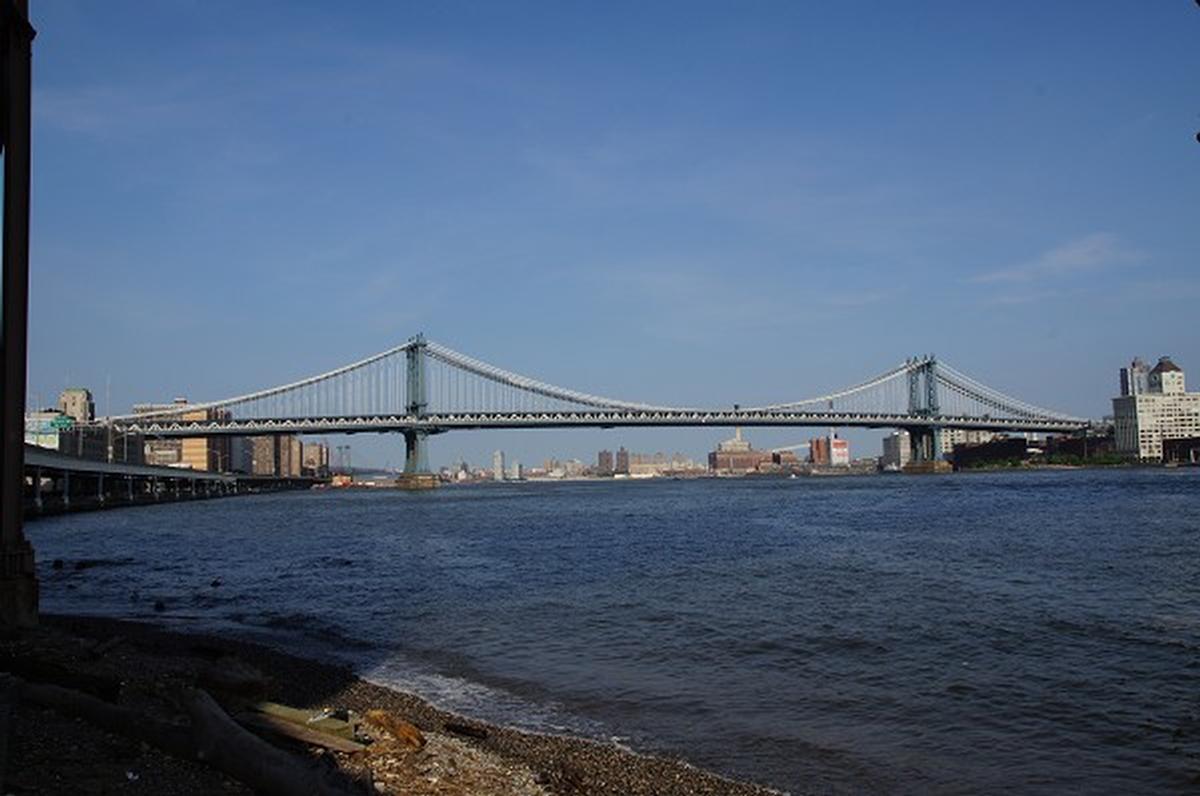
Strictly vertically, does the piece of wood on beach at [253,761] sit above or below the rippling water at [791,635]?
above

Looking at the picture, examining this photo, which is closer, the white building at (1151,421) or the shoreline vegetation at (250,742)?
the shoreline vegetation at (250,742)

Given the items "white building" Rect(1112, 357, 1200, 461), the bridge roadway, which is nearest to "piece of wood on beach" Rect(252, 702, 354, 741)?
the bridge roadway

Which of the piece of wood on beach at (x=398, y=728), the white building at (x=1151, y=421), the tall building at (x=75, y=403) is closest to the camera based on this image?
the piece of wood on beach at (x=398, y=728)

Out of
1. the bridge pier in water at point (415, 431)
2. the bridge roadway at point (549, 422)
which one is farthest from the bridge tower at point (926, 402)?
the bridge pier in water at point (415, 431)

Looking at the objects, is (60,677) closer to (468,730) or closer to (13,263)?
(468,730)

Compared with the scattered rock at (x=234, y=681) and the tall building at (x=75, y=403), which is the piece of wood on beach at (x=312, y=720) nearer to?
the scattered rock at (x=234, y=681)

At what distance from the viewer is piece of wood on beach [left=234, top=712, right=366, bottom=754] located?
24.1 feet

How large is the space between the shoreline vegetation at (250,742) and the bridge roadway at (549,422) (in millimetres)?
95462

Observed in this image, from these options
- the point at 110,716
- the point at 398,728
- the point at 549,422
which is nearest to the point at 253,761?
the point at 110,716

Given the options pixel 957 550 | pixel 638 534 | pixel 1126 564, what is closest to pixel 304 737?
pixel 1126 564

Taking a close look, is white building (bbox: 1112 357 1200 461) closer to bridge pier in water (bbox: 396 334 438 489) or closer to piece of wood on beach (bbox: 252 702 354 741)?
bridge pier in water (bbox: 396 334 438 489)

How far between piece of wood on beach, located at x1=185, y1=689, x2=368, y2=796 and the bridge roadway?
9865cm

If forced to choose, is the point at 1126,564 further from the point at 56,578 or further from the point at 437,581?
the point at 56,578

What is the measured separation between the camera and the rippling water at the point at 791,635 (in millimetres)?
9242
